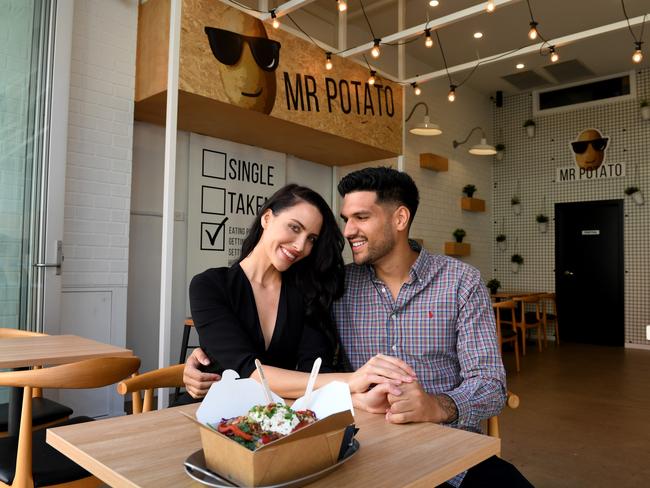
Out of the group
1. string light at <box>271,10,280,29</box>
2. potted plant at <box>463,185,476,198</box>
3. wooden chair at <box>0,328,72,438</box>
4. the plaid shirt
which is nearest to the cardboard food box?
the plaid shirt

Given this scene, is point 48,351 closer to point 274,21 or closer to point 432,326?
point 432,326

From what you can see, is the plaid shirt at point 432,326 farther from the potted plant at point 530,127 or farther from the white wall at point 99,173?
the potted plant at point 530,127

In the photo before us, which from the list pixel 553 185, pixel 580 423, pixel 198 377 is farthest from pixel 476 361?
pixel 553 185

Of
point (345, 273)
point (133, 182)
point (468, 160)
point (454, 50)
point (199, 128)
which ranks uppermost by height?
point (454, 50)

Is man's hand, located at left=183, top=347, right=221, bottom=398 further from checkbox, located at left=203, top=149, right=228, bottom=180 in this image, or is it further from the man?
checkbox, located at left=203, top=149, right=228, bottom=180

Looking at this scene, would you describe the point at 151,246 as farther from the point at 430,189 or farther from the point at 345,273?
the point at 430,189

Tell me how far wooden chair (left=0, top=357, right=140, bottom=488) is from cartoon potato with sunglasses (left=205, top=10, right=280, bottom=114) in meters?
2.88

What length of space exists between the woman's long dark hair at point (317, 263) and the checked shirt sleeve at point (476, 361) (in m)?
0.43

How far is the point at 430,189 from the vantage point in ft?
26.5

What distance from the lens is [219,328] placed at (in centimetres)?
159

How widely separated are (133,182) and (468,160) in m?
6.08

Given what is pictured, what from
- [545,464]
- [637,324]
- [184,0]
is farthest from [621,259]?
[184,0]

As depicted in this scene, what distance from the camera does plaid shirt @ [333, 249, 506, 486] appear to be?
1673mm

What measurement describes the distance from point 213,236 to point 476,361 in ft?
13.2
